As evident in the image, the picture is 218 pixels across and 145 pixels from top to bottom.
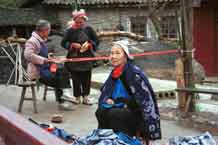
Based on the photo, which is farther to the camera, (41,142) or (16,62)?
(16,62)

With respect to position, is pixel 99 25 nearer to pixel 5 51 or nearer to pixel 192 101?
pixel 5 51

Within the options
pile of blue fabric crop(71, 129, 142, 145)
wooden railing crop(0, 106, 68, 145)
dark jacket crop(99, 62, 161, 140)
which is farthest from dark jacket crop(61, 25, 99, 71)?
wooden railing crop(0, 106, 68, 145)

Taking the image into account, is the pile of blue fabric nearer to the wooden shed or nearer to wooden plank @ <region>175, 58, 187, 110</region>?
wooden plank @ <region>175, 58, 187, 110</region>

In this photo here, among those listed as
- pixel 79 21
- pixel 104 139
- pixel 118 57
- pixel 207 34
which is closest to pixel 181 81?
pixel 79 21

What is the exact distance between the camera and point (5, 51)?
13.7 m

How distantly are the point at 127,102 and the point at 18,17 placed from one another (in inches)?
796

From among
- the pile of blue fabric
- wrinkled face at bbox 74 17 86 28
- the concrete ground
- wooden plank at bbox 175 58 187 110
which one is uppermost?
wrinkled face at bbox 74 17 86 28

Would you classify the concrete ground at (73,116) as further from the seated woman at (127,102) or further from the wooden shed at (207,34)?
the wooden shed at (207,34)

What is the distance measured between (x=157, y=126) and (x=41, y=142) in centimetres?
341

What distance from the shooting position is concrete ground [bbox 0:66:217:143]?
25.9 ft

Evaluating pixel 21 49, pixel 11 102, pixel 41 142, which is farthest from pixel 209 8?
pixel 41 142

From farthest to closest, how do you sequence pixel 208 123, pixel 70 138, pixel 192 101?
1. pixel 192 101
2. pixel 208 123
3. pixel 70 138

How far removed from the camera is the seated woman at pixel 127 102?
233 inches

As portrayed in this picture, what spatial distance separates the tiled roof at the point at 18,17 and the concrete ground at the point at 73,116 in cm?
1407
